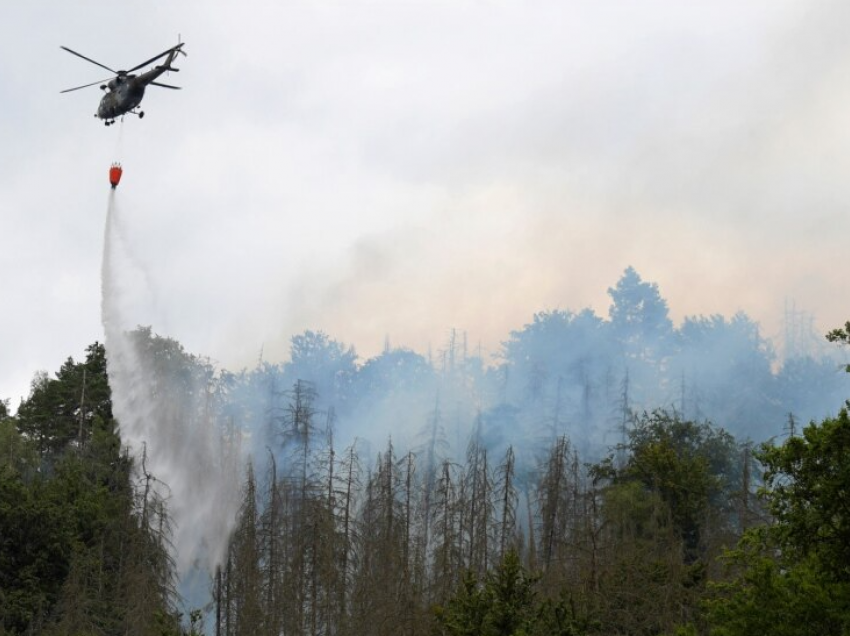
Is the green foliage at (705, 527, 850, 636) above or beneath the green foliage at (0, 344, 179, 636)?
beneath

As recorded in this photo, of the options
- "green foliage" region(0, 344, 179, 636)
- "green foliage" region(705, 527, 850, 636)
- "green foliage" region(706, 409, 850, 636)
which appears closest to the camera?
"green foliage" region(706, 409, 850, 636)

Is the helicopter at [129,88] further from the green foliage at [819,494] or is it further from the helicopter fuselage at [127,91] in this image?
the green foliage at [819,494]

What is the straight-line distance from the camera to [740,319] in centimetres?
11644

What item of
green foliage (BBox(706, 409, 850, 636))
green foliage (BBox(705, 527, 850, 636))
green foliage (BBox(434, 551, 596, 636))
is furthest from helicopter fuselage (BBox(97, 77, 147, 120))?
green foliage (BBox(706, 409, 850, 636))

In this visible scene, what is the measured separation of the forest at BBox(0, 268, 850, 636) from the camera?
37.0 m

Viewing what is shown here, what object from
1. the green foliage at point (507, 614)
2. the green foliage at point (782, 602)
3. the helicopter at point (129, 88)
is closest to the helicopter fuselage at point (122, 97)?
the helicopter at point (129, 88)

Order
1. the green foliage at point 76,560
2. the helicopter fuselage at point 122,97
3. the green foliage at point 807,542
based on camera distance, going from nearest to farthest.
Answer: the green foliage at point 807,542 → the green foliage at point 76,560 → the helicopter fuselage at point 122,97

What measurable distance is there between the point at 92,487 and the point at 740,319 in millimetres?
61350

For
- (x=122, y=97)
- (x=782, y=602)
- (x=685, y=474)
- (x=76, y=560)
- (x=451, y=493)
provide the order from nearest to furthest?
(x=782, y=602) → (x=76, y=560) → (x=122, y=97) → (x=685, y=474) → (x=451, y=493)

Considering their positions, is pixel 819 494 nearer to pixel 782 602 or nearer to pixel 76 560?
pixel 782 602

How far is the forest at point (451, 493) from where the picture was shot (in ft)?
121

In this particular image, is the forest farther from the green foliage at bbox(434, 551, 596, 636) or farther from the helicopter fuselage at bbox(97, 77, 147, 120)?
the helicopter fuselage at bbox(97, 77, 147, 120)

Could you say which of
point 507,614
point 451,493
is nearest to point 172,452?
point 451,493

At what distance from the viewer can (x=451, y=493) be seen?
84438 millimetres
